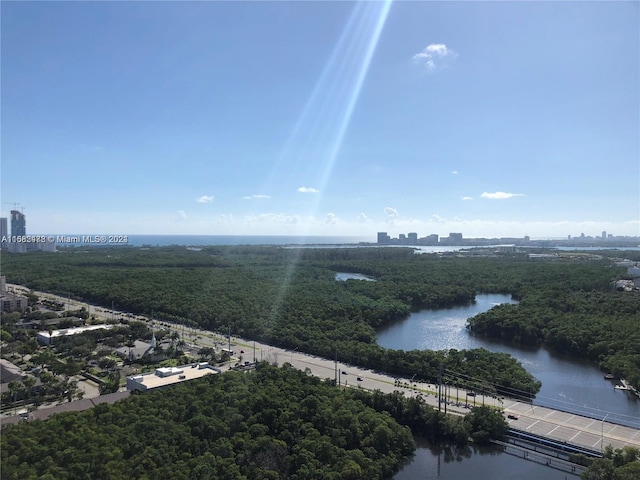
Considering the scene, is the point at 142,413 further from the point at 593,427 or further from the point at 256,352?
the point at 593,427

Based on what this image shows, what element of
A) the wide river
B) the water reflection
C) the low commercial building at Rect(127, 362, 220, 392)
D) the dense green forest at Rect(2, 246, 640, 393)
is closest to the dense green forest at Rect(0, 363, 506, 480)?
the water reflection

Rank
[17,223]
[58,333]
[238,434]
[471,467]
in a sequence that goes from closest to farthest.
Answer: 1. [238,434]
2. [471,467]
3. [58,333]
4. [17,223]

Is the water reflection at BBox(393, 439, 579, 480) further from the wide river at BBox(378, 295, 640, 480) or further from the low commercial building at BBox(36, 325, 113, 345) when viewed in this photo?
the low commercial building at BBox(36, 325, 113, 345)

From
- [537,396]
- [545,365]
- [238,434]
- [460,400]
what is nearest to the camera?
[238,434]

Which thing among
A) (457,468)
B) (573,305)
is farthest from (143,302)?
(573,305)

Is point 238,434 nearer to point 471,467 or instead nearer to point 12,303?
point 471,467

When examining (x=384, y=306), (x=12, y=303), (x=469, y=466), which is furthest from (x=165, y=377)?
(x=384, y=306)

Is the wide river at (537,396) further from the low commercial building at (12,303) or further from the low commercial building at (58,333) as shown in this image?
the low commercial building at (12,303)
